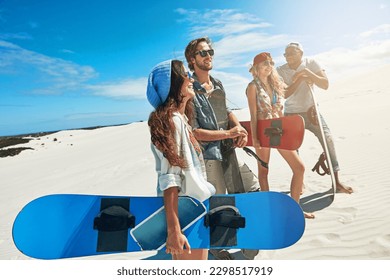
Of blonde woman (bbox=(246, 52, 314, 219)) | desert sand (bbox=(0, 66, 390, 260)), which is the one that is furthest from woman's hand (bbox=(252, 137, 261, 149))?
desert sand (bbox=(0, 66, 390, 260))

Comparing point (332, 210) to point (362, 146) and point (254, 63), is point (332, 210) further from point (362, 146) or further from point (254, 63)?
point (362, 146)

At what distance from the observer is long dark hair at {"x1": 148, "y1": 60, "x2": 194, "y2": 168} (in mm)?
1363

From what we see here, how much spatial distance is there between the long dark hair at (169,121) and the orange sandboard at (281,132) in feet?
3.27

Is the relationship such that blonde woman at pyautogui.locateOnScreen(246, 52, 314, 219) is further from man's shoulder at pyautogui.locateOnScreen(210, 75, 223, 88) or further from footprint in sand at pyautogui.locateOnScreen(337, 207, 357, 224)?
footprint in sand at pyautogui.locateOnScreen(337, 207, 357, 224)

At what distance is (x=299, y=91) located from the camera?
2.63 meters

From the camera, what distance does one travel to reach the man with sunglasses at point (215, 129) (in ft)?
5.98

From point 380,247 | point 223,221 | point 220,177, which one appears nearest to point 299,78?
point 220,177

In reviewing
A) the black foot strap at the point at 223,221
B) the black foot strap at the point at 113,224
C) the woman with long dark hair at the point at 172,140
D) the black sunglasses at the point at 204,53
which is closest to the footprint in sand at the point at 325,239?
the black foot strap at the point at 223,221

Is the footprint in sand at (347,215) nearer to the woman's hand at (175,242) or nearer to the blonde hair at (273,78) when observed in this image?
the blonde hair at (273,78)

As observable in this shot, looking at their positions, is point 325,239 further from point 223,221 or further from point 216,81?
point 216,81

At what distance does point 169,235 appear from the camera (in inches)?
55.4

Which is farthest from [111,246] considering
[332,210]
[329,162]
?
[329,162]
